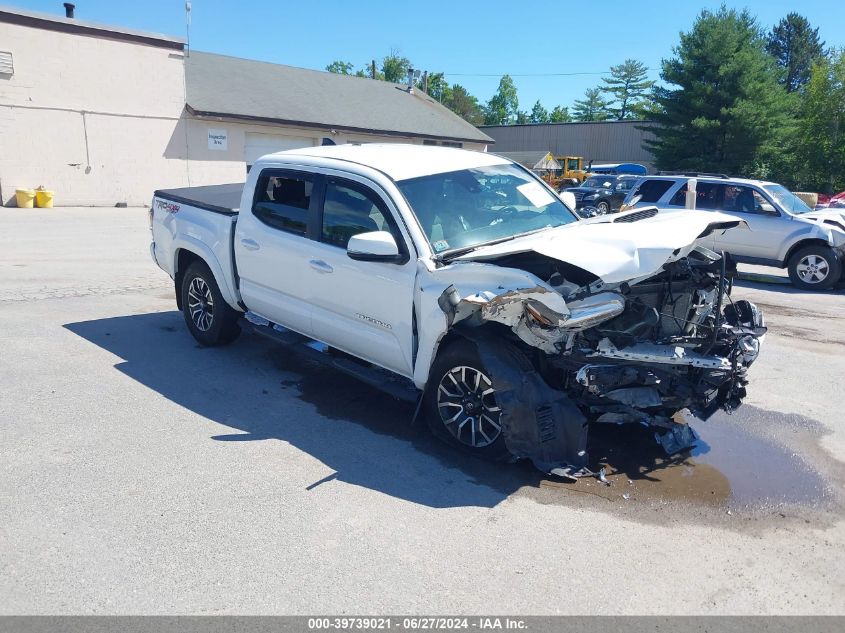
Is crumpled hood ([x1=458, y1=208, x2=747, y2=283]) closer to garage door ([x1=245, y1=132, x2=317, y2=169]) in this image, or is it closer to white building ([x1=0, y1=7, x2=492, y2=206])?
white building ([x1=0, y1=7, x2=492, y2=206])

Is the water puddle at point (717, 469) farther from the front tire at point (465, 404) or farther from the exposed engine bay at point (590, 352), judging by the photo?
the front tire at point (465, 404)

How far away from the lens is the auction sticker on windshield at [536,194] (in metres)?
5.62

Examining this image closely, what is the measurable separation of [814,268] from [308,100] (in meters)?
24.3

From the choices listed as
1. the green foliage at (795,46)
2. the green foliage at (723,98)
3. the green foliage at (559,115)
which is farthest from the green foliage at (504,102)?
the green foliage at (723,98)

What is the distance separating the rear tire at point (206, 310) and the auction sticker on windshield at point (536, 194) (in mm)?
3091

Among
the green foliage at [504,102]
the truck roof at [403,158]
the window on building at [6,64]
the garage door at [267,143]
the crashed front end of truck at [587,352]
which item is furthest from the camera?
the green foliage at [504,102]

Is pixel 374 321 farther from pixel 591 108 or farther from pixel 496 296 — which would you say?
pixel 591 108

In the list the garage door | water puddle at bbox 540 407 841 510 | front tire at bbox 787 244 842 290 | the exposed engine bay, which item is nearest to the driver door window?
front tire at bbox 787 244 842 290

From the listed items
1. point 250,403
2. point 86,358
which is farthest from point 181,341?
point 250,403

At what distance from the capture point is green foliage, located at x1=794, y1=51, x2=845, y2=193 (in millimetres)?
34719

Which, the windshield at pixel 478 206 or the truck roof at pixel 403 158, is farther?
the truck roof at pixel 403 158

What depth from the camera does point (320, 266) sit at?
5.29 m

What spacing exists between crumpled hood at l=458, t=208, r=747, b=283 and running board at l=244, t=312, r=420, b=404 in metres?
1.12

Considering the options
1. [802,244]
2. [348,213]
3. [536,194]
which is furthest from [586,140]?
[348,213]
